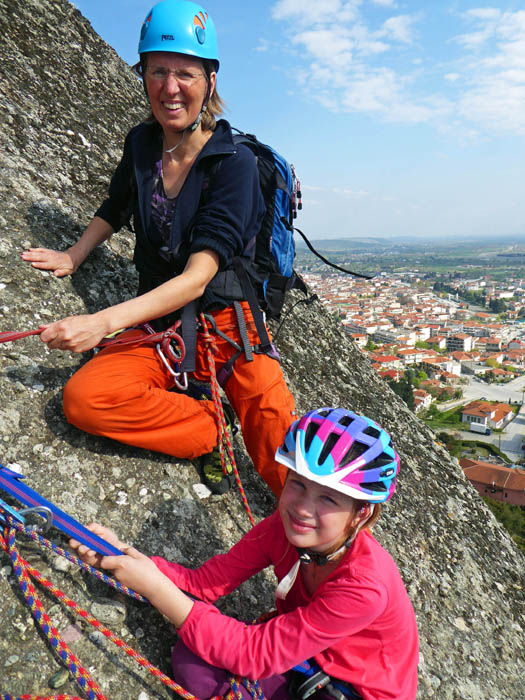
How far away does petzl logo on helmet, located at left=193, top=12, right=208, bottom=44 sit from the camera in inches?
108

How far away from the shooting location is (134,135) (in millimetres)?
3258

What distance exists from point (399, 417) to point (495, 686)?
8.59ft

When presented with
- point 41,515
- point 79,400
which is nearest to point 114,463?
point 79,400

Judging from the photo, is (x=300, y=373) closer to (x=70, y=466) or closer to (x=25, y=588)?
(x=70, y=466)

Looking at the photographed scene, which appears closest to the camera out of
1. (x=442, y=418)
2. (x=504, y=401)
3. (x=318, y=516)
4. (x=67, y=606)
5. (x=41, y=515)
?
(x=318, y=516)

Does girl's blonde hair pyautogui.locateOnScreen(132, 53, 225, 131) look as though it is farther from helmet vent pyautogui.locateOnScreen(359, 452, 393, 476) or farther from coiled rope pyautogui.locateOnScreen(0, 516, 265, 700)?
coiled rope pyautogui.locateOnScreen(0, 516, 265, 700)

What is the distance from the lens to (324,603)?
1.96m

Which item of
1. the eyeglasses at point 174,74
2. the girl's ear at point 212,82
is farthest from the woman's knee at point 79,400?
the girl's ear at point 212,82

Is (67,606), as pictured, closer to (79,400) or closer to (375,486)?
(79,400)

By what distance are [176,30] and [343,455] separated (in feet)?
7.64

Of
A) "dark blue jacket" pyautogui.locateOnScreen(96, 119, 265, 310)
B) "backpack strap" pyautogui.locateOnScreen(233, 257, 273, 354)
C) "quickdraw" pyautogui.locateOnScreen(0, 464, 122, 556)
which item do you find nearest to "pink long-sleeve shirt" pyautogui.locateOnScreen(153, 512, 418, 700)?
"quickdraw" pyautogui.locateOnScreen(0, 464, 122, 556)

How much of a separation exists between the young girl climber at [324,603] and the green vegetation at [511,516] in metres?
32.9

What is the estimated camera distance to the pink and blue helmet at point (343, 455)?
2037mm

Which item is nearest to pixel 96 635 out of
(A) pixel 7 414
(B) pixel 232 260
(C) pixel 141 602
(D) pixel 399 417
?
(C) pixel 141 602
